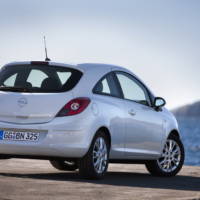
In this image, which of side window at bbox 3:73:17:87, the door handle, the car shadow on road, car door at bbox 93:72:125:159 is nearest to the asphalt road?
the car shadow on road

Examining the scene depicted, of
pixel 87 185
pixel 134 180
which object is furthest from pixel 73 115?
pixel 134 180

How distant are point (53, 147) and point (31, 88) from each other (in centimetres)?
93

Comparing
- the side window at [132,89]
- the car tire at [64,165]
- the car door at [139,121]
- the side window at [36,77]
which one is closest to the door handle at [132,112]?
the car door at [139,121]

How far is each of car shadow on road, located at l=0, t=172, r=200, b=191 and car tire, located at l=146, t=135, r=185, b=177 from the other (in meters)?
0.29

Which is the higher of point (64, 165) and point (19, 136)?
point (19, 136)

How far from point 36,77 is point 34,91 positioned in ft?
1.46

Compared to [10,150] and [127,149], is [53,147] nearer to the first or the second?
[10,150]

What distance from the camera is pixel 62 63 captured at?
1187 cm

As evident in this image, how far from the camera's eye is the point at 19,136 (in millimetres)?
11242

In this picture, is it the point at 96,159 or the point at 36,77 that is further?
the point at 36,77

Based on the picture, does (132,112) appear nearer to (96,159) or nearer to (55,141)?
(96,159)

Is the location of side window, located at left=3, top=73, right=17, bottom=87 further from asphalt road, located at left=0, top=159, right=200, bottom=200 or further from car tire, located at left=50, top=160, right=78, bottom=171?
car tire, located at left=50, top=160, right=78, bottom=171

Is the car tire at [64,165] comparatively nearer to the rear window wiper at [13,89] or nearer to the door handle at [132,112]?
the door handle at [132,112]

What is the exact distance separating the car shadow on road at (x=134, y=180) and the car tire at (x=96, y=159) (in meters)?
0.13
